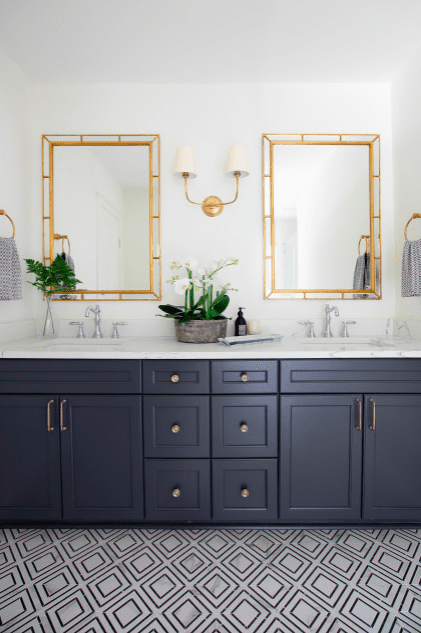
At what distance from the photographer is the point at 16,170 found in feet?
6.73

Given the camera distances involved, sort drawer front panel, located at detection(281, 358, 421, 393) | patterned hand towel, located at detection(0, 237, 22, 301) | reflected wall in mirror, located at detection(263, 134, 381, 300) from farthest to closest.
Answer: reflected wall in mirror, located at detection(263, 134, 381, 300) < patterned hand towel, located at detection(0, 237, 22, 301) < drawer front panel, located at detection(281, 358, 421, 393)

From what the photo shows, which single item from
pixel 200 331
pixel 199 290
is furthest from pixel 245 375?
pixel 199 290

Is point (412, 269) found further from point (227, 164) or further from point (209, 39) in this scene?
point (209, 39)

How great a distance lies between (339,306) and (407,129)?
3.50ft

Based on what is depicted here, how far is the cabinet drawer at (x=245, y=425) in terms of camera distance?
1.62 m

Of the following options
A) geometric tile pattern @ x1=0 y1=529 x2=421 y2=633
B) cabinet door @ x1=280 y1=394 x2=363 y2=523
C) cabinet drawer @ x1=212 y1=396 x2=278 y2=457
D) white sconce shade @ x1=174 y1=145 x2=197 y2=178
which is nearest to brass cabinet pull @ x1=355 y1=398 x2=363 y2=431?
cabinet door @ x1=280 y1=394 x2=363 y2=523

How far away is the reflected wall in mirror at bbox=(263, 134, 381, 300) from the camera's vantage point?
2170 mm

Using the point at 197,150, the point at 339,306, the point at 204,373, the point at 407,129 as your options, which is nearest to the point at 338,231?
the point at 339,306

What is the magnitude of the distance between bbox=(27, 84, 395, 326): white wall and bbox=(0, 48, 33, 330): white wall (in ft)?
0.22

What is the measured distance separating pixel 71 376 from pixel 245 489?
0.96m

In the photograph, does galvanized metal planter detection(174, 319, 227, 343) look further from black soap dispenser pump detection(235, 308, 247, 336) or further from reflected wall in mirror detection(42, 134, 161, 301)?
reflected wall in mirror detection(42, 134, 161, 301)

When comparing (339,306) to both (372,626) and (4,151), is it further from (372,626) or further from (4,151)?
(4,151)

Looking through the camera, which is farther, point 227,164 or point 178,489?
point 227,164

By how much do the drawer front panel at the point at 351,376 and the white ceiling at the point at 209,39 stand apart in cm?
163
